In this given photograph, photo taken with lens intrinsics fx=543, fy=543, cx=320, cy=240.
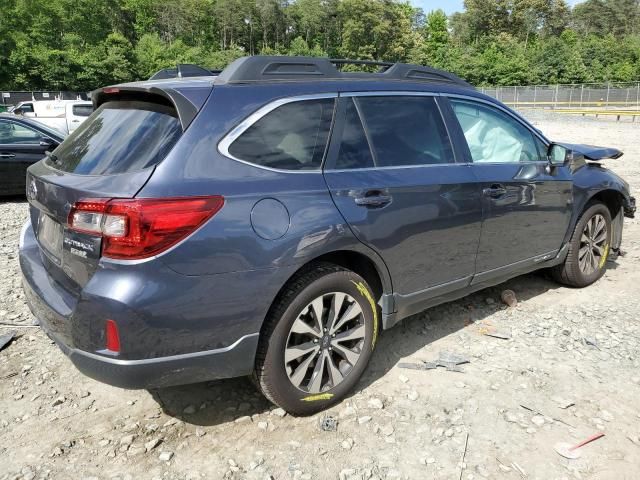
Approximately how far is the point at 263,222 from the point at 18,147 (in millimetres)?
7797

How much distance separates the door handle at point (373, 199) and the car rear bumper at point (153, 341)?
30.4 inches

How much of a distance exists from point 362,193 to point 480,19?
119186 mm

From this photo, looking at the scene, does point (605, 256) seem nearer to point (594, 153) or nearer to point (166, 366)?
point (594, 153)

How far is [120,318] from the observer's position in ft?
7.68

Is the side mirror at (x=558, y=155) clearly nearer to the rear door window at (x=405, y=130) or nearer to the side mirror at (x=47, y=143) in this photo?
the rear door window at (x=405, y=130)

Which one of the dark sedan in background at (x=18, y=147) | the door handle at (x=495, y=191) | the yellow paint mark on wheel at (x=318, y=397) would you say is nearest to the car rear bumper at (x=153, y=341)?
the yellow paint mark on wheel at (x=318, y=397)

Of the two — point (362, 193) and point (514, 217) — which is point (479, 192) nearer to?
point (514, 217)

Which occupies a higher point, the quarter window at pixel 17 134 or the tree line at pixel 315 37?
the tree line at pixel 315 37

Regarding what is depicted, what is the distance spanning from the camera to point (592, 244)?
4.93 metres

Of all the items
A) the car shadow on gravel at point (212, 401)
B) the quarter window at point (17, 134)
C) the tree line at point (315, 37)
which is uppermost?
the tree line at point (315, 37)

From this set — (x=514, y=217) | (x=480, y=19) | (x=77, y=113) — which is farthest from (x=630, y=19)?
(x=514, y=217)

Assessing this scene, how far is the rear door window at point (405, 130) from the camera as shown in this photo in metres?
3.25

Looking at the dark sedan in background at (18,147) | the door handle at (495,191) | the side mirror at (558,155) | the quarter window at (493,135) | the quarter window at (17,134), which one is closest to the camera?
the door handle at (495,191)

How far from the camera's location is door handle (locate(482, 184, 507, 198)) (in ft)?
12.2
